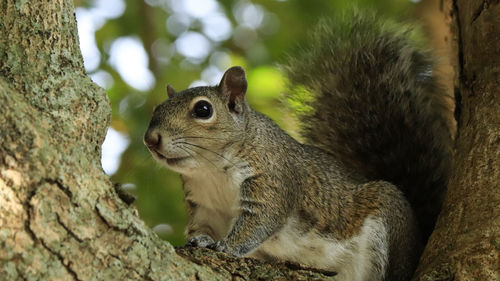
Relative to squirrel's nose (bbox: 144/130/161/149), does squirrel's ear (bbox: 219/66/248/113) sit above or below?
above

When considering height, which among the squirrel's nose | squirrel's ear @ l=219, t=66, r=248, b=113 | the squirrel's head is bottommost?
the squirrel's nose

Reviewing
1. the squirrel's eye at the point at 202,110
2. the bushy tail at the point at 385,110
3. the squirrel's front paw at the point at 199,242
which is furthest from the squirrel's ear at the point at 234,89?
the squirrel's front paw at the point at 199,242

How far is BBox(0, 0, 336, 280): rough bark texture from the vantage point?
1.30 meters

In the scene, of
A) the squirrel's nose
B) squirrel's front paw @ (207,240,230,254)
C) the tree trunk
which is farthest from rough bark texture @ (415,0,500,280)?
the squirrel's nose

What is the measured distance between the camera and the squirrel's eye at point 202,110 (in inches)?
94.1

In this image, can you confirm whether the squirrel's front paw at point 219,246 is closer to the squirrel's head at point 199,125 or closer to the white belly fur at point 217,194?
the white belly fur at point 217,194

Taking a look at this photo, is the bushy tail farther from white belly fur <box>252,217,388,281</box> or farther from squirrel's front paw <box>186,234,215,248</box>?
squirrel's front paw <box>186,234,215,248</box>

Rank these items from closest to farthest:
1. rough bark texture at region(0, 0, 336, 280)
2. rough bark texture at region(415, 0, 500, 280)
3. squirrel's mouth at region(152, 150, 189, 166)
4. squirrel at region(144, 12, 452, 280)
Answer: rough bark texture at region(0, 0, 336, 280) → rough bark texture at region(415, 0, 500, 280) → squirrel's mouth at region(152, 150, 189, 166) → squirrel at region(144, 12, 452, 280)

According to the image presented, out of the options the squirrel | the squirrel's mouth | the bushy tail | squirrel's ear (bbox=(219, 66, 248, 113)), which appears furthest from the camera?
the bushy tail

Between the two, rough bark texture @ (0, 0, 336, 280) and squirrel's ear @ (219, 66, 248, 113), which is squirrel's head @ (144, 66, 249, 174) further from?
rough bark texture @ (0, 0, 336, 280)

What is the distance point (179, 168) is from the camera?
2.27m

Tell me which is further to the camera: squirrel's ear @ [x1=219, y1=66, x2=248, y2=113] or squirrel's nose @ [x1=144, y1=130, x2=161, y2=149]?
squirrel's ear @ [x1=219, y1=66, x2=248, y2=113]

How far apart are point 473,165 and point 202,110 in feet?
3.23

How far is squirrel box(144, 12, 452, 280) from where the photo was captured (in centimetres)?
235
